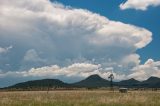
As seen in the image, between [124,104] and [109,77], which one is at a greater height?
[109,77]

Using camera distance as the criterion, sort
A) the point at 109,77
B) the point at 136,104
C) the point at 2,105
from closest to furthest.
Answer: the point at 2,105 → the point at 136,104 → the point at 109,77

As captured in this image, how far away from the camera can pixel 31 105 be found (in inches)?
1350

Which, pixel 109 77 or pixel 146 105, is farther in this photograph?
pixel 109 77

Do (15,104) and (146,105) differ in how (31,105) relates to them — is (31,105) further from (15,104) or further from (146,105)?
(146,105)

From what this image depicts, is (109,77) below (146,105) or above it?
A: above

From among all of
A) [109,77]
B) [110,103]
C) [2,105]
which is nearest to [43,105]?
[2,105]

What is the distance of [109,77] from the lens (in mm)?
129625

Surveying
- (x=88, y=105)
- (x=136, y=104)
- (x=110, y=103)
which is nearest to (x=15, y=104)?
(x=88, y=105)

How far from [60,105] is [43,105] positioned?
5.51 feet

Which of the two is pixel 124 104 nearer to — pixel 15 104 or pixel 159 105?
pixel 159 105

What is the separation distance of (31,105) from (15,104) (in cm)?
170

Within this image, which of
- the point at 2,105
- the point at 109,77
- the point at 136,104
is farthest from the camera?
the point at 109,77

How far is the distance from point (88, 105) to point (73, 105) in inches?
52.0

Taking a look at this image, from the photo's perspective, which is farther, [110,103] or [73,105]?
[110,103]
